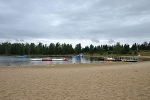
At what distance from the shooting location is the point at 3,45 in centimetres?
18012

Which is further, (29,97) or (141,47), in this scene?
(141,47)

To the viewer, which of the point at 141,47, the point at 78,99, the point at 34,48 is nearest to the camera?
the point at 78,99

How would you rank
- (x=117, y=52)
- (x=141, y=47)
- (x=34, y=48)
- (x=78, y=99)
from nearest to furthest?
1. (x=78, y=99)
2. (x=117, y=52)
3. (x=141, y=47)
4. (x=34, y=48)

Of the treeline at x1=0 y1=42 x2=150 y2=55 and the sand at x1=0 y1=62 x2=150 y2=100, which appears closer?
the sand at x1=0 y1=62 x2=150 y2=100

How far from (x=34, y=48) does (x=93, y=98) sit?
186325 millimetres

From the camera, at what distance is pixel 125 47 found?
153m

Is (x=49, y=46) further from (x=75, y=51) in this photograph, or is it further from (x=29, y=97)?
(x=29, y=97)

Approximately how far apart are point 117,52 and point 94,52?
38825 millimetres

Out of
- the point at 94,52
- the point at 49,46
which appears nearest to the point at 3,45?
the point at 49,46

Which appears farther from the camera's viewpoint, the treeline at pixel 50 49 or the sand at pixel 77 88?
the treeline at pixel 50 49

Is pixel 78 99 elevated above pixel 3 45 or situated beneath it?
situated beneath

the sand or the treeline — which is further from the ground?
the treeline

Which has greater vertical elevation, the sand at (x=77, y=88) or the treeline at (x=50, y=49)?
the treeline at (x=50, y=49)

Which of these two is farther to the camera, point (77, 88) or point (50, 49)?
point (50, 49)
